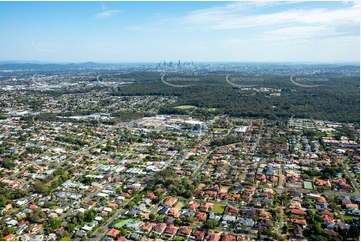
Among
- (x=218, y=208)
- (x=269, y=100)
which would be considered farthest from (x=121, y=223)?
(x=269, y=100)

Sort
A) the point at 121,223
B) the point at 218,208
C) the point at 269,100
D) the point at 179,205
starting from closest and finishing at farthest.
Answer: the point at 121,223
the point at 218,208
the point at 179,205
the point at 269,100

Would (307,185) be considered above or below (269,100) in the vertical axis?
below

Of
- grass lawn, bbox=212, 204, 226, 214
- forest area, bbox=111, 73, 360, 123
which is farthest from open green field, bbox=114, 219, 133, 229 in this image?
forest area, bbox=111, 73, 360, 123

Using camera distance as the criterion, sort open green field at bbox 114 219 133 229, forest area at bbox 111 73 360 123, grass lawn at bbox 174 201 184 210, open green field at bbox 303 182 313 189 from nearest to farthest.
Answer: open green field at bbox 114 219 133 229 < grass lawn at bbox 174 201 184 210 < open green field at bbox 303 182 313 189 < forest area at bbox 111 73 360 123

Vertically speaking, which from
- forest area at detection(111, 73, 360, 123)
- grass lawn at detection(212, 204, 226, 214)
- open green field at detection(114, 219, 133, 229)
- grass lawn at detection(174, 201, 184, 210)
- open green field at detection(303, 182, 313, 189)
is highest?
forest area at detection(111, 73, 360, 123)

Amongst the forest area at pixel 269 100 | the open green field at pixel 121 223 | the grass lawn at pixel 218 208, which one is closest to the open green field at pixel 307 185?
the grass lawn at pixel 218 208

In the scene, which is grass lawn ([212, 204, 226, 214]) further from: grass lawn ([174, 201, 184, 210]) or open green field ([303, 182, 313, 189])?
open green field ([303, 182, 313, 189])

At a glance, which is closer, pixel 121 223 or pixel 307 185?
pixel 121 223

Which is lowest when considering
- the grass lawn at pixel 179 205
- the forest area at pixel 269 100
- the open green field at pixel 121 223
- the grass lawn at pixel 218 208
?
the grass lawn at pixel 218 208

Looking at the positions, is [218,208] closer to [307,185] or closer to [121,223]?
[121,223]

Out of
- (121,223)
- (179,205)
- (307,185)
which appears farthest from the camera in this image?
(307,185)

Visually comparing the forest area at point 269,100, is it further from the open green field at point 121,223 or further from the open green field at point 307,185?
the open green field at point 121,223
